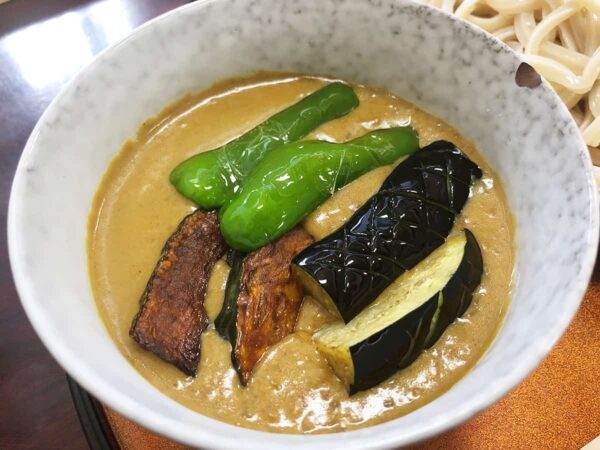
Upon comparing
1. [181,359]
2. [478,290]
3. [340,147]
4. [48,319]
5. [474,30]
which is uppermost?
[474,30]

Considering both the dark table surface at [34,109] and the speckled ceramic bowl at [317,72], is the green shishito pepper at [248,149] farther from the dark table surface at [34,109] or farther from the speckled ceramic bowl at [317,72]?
the dark table surface at [34,109]

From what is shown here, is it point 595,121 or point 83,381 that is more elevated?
point 83,381

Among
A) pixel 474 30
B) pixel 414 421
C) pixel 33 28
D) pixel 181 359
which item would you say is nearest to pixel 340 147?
pixel 474 30

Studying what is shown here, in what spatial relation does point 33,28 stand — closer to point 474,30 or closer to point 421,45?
point 421,45

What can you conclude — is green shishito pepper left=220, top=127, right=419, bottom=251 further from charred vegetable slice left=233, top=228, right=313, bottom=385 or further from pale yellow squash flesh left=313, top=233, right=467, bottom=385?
pale yellow squash flesh left=313, top=233, right=467, bottom=385

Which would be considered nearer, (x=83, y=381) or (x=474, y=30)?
(x=83, y=381)

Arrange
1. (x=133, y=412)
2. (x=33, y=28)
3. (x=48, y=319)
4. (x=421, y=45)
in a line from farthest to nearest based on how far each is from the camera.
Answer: (x=33, y=28), (x=421, y=45), (x=48, y=319), (x=133, y=412)

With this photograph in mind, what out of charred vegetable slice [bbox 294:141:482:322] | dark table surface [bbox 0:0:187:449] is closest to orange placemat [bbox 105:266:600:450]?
dark table surface [bbox 0:0:187:449]

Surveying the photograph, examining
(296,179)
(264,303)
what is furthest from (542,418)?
(296,179)
